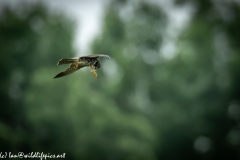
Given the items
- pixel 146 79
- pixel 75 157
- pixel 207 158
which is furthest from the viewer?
pixel 146 79

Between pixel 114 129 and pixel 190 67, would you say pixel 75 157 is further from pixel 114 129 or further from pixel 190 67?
pixel 190 67

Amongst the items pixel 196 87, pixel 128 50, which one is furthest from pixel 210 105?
pixel 128 50

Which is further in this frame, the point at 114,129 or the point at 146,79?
the point at 146,79

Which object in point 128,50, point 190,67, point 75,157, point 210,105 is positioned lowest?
point 75,157

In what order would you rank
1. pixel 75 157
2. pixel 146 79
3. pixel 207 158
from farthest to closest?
1. pixel 146 79
2. pixel 207 158
3. pixel 75 157

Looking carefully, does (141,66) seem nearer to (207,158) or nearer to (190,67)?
(190,67)

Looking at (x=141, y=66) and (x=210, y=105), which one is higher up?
(x=141, y=66)
